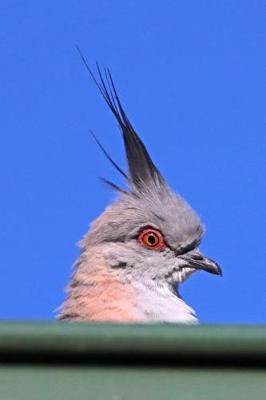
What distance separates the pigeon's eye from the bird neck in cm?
38

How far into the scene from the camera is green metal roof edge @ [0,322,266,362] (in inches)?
95.3

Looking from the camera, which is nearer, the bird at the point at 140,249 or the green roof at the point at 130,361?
the green roof at the point at 130,361

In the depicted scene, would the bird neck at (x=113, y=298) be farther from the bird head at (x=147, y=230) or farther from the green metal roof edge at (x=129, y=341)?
the green metal roof edge at (x=129, y=341)

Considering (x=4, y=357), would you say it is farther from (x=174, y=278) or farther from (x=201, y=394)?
(x=174, y=278)

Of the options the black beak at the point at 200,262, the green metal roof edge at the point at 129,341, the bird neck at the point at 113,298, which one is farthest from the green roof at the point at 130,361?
the black beak at the point at 200,262

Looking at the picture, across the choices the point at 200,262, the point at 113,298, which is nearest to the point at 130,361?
the point at 113,298

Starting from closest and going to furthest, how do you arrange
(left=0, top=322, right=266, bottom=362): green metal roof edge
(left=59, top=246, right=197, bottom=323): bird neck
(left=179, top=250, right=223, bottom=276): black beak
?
(left=0, top=322, right=266, bottom=362): green metal roof edge → (left=59, top=246, right=197, bottom=323): bird neck → (left=179, top=250, right=223, bottom=276): black beak

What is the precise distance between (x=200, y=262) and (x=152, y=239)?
1.22 ft

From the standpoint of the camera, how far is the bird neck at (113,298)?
681cm

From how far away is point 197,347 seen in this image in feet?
8.00

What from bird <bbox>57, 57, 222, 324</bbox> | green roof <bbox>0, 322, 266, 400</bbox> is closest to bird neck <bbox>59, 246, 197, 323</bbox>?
bird <bbox>57, 57, 222, 324</bbox>

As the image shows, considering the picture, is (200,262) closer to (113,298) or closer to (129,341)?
(113,298)

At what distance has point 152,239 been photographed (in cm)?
798

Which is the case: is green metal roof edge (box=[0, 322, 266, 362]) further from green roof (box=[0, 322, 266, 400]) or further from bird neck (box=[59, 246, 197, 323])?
bird neck (box=[59, 246, 197, 323])
